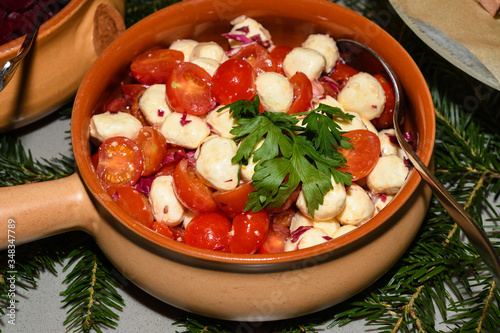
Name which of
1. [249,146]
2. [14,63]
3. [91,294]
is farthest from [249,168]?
[14,63]

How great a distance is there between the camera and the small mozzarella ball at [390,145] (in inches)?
53.6

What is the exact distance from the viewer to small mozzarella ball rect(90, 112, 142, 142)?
52.9 inches

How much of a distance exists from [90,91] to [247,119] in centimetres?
39

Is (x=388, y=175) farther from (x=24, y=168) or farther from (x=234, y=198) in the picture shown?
(x=24, y=168)

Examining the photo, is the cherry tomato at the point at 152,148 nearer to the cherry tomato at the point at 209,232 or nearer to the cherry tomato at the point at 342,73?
the cherry tomato at the point at 209,232

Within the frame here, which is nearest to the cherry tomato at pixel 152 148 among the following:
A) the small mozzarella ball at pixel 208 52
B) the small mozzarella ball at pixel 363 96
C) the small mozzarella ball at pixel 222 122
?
the small mozzarella ball at pixel 222 122

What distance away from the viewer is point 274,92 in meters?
1.33

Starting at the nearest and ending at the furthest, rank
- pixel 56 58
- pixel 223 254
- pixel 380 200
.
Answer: pixel 223 254 < pixel 380 200 < pixel 56 58

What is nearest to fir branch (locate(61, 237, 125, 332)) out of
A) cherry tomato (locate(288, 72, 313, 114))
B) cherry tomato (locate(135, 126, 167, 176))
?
cherry tomato (locate(135, 126, 167, 176))

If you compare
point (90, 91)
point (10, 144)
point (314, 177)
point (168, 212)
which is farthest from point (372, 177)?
point (10, 144)

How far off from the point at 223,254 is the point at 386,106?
2.09 ft

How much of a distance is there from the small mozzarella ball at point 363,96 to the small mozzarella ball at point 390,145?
0.06 m

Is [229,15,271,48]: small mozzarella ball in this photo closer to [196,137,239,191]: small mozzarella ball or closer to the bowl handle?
[196,137,239,191]: small mozzarella ball

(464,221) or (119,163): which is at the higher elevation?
(119,163)
